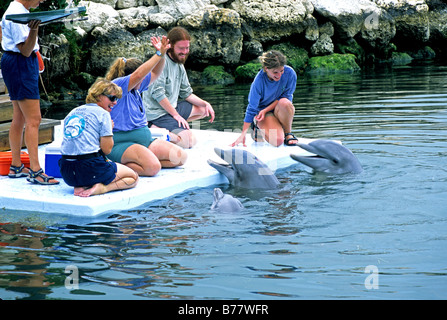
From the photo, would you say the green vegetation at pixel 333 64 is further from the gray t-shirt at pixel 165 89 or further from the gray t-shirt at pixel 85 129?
the gray t-shirt at pixel 85 129

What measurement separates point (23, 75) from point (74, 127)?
807 mm

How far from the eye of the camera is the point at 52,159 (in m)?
6.38

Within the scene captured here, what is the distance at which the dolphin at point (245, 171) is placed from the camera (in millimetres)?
6555

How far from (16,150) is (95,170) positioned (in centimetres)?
105

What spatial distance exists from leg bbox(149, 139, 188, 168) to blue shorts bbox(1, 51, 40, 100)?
4.92 ft

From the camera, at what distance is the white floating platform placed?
5.64 meters

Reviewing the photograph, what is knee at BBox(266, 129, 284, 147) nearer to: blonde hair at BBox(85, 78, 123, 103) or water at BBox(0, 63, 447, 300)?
water at BBox(0, 63, 447, 300)

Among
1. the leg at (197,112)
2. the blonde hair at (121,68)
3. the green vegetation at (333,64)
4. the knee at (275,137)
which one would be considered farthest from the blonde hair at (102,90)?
the green vegetation at (333,64)

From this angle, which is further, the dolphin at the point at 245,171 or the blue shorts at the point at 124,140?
the dolphin at the point at 245,171

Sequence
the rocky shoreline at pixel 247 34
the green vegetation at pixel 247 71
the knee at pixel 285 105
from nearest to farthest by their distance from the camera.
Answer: the knee at pixel 285 105, the rocky shoreline at pixel 247 34, the green vegetation at pixel 247 71

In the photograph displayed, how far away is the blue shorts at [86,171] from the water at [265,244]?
0.39 metres

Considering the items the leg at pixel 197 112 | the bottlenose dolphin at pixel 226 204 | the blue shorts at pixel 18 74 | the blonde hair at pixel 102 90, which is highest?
the blue shorts at pixel 18 74

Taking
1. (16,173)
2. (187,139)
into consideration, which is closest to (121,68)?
(16,173)
